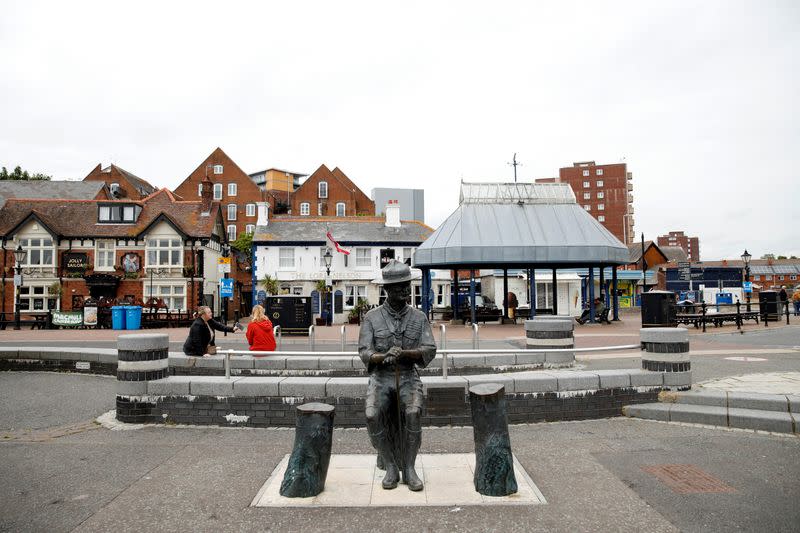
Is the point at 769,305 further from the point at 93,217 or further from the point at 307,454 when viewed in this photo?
the point at 93,217

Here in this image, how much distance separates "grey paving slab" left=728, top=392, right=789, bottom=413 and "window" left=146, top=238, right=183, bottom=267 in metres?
33.5

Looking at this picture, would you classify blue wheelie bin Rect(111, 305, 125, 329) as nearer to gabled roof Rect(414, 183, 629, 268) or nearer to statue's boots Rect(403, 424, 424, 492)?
gabled roof Rect(414, 183, 629, 268)

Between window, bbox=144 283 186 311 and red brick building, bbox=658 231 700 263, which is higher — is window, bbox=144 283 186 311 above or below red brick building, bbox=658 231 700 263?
below

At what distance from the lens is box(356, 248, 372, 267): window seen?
124 ft

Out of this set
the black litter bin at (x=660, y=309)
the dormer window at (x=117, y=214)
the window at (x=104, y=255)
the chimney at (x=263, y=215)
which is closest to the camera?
the black litter bin at (x=660, y=309)

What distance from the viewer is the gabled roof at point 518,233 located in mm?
23047

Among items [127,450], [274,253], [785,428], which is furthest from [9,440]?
[274,253]

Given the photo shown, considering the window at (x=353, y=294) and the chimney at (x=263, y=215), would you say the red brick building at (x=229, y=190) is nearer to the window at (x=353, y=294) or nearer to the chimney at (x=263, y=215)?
the chimney at (x=263, y=215)

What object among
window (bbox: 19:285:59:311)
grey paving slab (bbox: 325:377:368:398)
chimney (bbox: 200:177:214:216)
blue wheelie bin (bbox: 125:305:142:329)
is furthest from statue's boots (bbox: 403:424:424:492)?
window (bbox: 19:285:59:311)

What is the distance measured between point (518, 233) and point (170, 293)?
23.5m

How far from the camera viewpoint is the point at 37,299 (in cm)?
3378

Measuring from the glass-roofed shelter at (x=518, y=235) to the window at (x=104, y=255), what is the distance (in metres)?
22.1

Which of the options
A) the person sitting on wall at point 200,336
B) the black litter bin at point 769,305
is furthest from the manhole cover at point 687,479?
the black litter bin at point 769,305

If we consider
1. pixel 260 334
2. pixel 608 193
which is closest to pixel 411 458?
pixel 260 334
